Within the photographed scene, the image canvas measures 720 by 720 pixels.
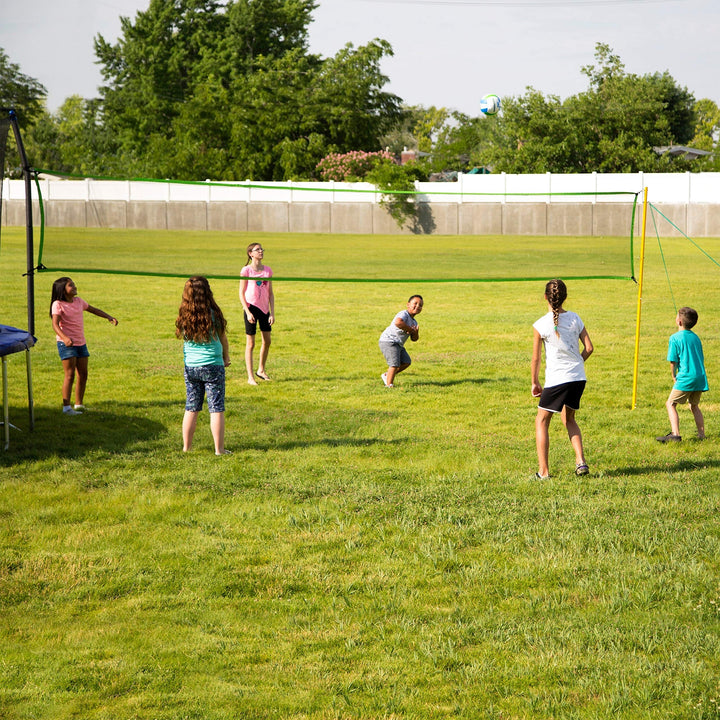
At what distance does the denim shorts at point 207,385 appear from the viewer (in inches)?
317

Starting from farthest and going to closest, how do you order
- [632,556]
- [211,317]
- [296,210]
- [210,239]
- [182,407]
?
[296,210]
[210,239]
[182,407]
[211,317]
[632,556]

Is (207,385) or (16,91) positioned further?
(16,91)

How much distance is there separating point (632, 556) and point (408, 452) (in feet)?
9.76

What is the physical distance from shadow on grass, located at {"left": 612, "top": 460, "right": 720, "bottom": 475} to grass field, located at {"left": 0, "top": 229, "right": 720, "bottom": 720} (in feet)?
0.10

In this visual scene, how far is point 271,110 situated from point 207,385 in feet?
175

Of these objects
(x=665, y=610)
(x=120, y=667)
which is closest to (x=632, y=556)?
(x=665, y=610)

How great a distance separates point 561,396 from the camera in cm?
741

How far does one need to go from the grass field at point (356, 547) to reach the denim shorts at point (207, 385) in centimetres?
50

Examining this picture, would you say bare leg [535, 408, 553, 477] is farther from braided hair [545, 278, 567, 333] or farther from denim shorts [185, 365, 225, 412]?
denim shorts [185, 365, 225, 412]

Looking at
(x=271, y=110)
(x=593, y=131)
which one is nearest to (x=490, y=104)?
(x=593, y=131)

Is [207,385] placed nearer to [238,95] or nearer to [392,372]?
[392,372]

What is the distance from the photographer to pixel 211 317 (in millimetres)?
8039

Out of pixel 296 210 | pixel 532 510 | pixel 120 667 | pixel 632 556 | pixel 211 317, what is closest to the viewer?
pixel 120 667

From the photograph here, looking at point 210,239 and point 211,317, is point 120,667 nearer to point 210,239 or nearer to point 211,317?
point 211,317
